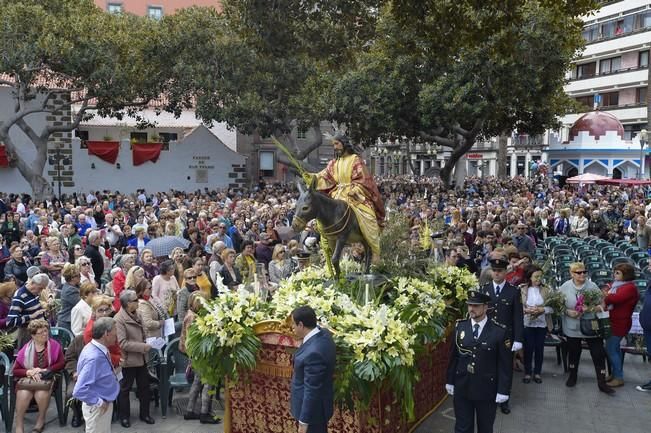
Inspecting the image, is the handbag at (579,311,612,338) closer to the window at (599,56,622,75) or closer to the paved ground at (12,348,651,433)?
the paved ground at (12,348,651,433)

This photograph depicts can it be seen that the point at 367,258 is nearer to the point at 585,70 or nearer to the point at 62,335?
the point at 62,335

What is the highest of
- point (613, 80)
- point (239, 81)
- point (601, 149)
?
point (613, 80)

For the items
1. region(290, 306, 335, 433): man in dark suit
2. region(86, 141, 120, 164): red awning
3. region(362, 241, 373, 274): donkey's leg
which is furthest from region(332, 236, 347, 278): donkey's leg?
region(86, 141, 120, 164): red awning

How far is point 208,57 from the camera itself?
98.7ft

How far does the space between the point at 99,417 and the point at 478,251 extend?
30.3 ft

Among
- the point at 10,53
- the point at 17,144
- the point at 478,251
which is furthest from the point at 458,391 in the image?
the point at 17,144

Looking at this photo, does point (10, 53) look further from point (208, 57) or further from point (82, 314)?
point (82, 314)

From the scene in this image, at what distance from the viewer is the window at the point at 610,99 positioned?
48713 millimetres

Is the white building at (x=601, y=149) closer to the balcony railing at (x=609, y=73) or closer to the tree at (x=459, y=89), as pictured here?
the balcony railing at (x=609, y=73)

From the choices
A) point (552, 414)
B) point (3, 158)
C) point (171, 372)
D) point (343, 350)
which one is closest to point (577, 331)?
point (552, 414)

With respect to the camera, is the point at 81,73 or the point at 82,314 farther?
the point at 81,73

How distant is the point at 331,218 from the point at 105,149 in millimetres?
27148

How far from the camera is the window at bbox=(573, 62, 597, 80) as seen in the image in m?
50.7

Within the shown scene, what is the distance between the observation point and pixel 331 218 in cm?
Answer: 772
